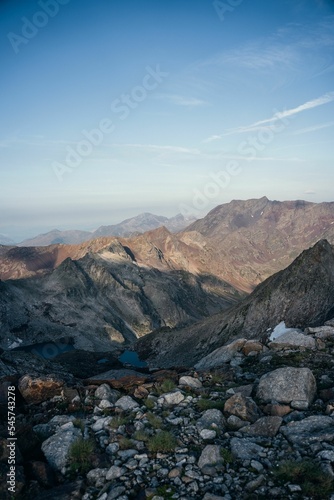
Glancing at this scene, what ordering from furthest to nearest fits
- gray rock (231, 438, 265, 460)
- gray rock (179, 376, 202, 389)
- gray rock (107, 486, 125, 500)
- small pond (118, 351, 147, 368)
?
small pond (118, 351, 147, 368) < gray rock (179, 376, 202, 389) < gray rock (231, 438, 265, 460) < gray rock (107, 486, 125, 500)

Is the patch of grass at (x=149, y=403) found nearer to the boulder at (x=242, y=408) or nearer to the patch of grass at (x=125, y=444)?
the patch of grass at (x=125, y=444)

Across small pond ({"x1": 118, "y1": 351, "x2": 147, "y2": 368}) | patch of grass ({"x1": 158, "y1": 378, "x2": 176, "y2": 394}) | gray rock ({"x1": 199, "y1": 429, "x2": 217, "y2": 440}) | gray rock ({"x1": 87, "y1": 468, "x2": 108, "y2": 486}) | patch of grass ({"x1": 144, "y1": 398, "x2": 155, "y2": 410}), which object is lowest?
small pond ({"x1": 118, "y1": 351, "x2": 147, "y2": 368})

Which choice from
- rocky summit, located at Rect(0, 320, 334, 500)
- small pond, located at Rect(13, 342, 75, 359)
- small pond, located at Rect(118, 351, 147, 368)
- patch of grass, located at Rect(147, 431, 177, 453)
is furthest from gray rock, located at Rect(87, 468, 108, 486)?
small pond, located at Rect(13, 342, 75, 359)

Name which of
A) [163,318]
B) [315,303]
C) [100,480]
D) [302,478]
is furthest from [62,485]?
[163,318]

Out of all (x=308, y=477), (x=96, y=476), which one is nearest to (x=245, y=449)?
(x=308, y=477)

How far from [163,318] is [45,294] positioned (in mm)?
60261

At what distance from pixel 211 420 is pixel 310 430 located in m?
2.99

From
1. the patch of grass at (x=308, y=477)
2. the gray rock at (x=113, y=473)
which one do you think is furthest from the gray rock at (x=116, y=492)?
the patch of grass at (x=308, y=477)

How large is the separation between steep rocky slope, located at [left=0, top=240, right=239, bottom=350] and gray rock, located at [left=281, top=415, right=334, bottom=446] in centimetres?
11449

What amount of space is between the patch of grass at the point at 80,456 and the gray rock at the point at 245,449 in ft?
13.1

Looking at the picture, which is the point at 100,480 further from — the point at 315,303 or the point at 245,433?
the point at 315,303

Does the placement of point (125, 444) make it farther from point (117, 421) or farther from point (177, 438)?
point (177, 438)

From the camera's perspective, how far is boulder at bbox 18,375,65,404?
45.8 feet

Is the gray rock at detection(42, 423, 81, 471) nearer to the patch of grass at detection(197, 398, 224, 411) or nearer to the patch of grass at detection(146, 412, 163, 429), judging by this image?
the patch of grass at detection(146, 412, 163, 429)
